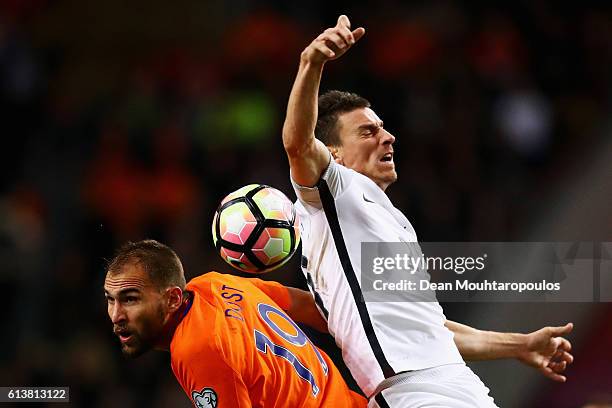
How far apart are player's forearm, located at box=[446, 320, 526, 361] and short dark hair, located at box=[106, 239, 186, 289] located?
1.48m

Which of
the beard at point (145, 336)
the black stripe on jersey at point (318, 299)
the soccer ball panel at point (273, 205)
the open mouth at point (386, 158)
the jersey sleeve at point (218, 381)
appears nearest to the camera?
the jersey sleeve at point (218, 381)

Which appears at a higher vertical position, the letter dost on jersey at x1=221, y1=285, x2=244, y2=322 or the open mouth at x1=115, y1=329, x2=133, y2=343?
the letter dost on jersey at x1=221, y1=285, x2=244, y2=322

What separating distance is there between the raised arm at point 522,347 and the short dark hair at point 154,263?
1.48m

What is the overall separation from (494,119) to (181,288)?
5.15 m

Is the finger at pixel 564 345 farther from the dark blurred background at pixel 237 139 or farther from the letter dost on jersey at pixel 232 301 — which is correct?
the letter dost on jersey at pixel 232 301

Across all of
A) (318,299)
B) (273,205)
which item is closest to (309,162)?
(273,205)

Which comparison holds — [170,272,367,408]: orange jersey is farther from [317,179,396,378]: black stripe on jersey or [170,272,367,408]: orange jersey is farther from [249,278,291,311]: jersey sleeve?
[317,179,396,378]: black stripe on jersey

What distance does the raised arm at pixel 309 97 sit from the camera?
12.5 ft

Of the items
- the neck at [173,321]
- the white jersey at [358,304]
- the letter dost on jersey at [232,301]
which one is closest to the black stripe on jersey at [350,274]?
the white jersey at [358,304]

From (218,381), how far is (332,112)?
5.24ft

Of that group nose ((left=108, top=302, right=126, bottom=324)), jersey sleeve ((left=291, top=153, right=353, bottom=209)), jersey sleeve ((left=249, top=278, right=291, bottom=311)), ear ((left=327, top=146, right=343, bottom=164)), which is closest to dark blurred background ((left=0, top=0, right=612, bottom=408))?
jersey sleeve ((left=249, top=278, right=291, bottom=311))

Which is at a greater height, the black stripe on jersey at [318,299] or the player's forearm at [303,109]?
the player's forearm at [303,109]

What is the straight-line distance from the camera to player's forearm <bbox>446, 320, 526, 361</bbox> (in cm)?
481

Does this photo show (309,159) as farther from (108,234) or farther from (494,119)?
(494,119)
